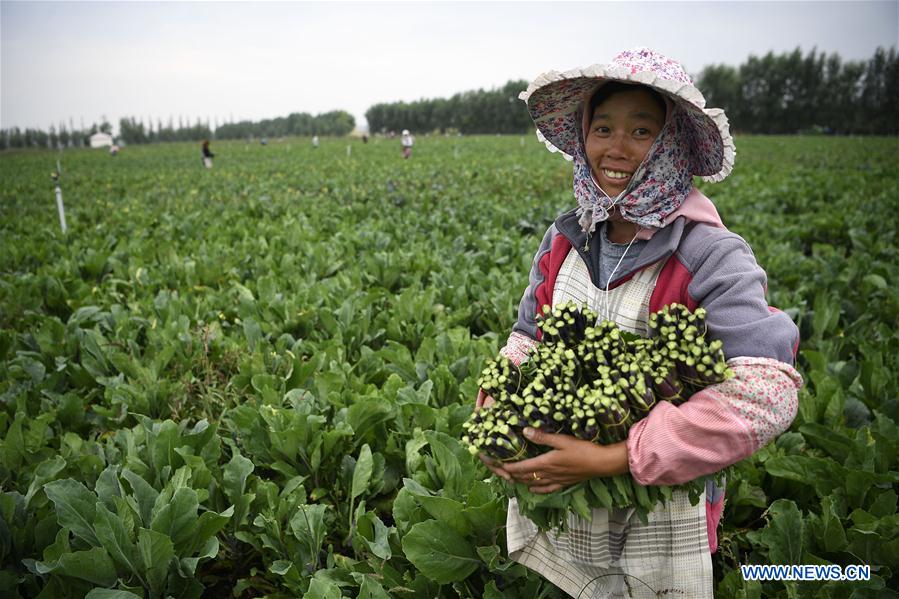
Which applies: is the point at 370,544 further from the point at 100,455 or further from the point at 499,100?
the point at 499,100

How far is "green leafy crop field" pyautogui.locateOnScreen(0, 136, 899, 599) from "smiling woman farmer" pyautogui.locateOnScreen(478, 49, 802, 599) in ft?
1.61

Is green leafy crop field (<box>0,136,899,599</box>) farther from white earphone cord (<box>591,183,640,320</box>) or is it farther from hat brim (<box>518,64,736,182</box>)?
hat brim (<box>518,64,736,182</box>)

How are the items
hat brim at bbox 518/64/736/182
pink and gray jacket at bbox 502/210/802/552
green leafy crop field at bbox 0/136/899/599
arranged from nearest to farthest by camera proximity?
1. pink and gray jacket at bbox 502/210/802/552
2. hat brim at bbox 518/64/736/182
3. green leafy crop field at bbox 0/136/899/599

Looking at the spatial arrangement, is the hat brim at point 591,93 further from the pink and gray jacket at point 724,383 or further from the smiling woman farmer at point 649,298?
the pink and gray jacket at point 724,383

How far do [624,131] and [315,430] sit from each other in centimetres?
203

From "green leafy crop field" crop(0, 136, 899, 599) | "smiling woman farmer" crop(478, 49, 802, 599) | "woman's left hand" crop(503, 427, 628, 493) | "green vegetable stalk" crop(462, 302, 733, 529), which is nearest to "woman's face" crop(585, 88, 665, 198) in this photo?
"smiling woman farmer" crop(478, 49, 802, 599)

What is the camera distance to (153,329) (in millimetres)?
4129

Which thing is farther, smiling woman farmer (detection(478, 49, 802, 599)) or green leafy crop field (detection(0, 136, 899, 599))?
green leafy crop field (detection(0, 136, 899, 599))

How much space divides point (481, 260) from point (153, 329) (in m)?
3.30

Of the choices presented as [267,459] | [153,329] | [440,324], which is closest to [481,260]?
[440,324]

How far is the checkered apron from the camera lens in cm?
150

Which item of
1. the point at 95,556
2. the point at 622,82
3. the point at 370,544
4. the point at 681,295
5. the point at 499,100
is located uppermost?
the point at 499,100

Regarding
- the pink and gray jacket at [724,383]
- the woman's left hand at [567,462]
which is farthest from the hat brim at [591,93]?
the woman's left hand at [567,462]

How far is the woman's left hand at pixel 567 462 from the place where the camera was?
1.29 metres
